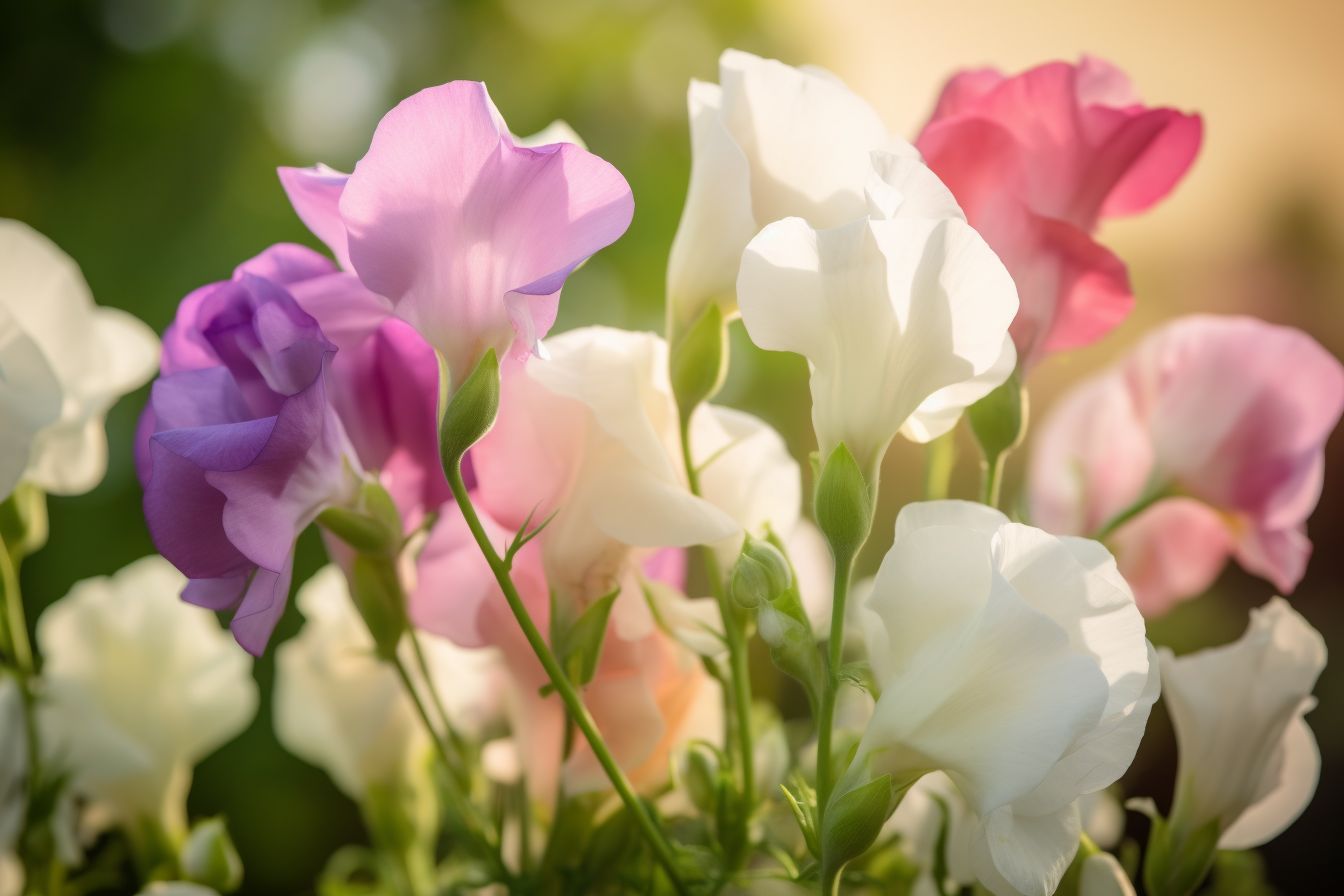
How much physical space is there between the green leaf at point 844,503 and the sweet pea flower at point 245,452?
0.43 feet

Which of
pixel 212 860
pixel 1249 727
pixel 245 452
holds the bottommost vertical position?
pixel 212 860

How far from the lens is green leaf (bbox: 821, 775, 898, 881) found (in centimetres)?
27

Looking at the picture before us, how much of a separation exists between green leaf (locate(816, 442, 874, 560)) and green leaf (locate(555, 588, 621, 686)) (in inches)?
3.1

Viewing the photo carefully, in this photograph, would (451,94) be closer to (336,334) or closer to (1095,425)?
(336,334)

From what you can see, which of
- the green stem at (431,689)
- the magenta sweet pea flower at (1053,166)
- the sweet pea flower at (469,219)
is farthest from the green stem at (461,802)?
the magenta sweet pea flower at (1053,166)

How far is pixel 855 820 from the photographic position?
272mm

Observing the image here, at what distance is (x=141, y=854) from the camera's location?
50 cm

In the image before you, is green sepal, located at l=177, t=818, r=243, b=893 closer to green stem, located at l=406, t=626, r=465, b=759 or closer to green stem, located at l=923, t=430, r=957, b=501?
green stem, located at l=406, t=626, r=465, b=759

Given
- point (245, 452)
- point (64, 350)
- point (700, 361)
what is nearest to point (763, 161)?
point (700, 361)

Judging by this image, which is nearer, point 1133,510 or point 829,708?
point 829,708

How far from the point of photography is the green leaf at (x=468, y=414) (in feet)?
0.95

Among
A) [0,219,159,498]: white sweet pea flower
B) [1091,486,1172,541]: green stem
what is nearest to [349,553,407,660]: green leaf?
[0,219,159,498]: white sweet pea flower

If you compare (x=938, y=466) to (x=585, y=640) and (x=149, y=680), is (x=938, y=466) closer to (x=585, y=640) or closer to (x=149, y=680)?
(x=585, y=640)

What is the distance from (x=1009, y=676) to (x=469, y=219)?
0.17 meters
